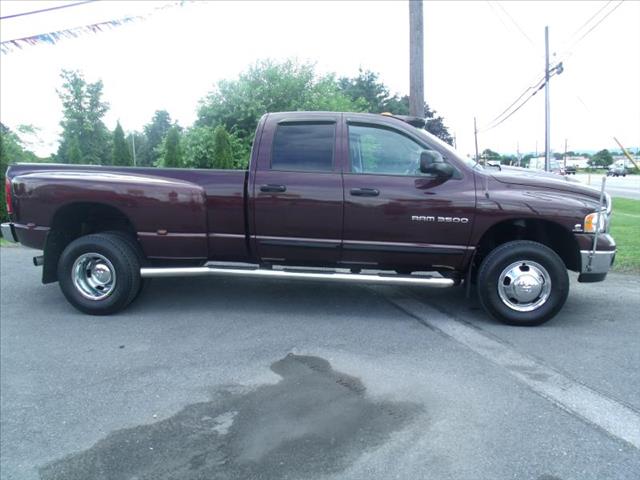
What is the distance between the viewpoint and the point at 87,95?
5150 cm

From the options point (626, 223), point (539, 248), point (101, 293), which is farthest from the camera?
point (626, 223)

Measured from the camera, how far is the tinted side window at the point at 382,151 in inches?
203

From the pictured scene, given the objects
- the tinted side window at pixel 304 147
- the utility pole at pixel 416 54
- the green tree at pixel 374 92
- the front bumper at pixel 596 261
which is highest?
the green tree at pixel 374 92

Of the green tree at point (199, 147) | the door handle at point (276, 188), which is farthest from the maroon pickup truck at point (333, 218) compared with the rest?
the green tree at point (199, 147)

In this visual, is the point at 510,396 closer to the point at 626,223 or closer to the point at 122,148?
the point at 626,223

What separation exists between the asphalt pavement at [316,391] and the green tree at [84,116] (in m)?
49.1

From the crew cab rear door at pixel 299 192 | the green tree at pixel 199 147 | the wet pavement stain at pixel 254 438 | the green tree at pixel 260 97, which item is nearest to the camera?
the wet pavement stain at pixel 254 438

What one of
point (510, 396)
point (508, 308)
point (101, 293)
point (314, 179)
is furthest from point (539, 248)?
point (101, 293)

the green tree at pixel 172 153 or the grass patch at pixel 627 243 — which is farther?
the green tree at pixel 172 153

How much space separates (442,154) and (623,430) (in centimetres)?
286

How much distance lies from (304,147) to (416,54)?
5042mm

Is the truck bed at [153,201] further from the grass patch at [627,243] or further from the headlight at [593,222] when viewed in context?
the grass patch at [627,243]

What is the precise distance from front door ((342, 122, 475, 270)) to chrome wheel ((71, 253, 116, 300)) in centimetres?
241

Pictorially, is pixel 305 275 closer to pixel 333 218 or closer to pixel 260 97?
pixel 333 218
